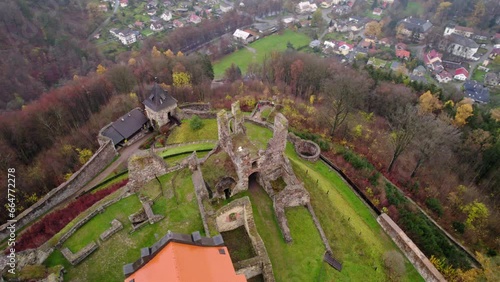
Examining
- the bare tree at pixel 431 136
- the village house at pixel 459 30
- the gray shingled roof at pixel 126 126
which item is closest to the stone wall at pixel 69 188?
the gray shingled roof at pixel 126 126

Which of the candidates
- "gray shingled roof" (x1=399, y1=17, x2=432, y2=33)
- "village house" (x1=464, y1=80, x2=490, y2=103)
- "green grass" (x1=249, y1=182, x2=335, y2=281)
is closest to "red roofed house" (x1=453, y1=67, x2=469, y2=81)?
"village house" (x1=464, y1=80, x2=490, y2=103)

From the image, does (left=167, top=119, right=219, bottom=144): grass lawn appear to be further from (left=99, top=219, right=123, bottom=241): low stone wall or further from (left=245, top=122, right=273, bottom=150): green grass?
(left=99, top=219, right=123, bottom=241): low stone wall

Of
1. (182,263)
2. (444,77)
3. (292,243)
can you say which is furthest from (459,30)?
(182,263)

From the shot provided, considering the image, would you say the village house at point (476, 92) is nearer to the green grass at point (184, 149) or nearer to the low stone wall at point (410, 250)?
the low stone wall at point (410, 250)

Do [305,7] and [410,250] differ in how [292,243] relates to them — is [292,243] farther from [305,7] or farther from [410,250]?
[305,7]

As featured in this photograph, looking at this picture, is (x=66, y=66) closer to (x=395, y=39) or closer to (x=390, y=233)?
(x=390, y=233)
